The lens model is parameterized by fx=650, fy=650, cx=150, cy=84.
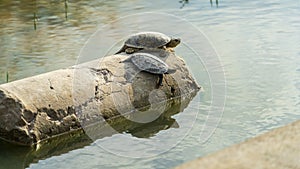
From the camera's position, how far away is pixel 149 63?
5.20 m

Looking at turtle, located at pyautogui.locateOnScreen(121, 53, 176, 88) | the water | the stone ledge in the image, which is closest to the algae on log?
turtle, located at pyautogui.locateOnScreen(121, 53, 176, 88)

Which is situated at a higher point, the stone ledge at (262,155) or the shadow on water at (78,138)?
the stone ledge at (262,155)

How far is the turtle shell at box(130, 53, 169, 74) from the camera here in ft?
17.0

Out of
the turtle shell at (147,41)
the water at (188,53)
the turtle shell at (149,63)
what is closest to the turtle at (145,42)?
the turtle shell at (147,41)

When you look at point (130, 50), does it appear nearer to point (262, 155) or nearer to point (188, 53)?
point (188, 53)

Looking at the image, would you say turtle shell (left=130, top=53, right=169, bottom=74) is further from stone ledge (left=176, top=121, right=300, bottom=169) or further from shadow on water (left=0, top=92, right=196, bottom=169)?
stone ledge (left=176, top=121, right=300, bottom=169)

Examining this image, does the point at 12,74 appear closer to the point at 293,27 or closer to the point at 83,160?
the point at 83,160

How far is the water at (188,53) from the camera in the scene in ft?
14.0

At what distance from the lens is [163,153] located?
4.11 metres

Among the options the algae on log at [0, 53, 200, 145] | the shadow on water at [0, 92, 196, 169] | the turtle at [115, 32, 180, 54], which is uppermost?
the turtle at [115, 32, 180, 54]

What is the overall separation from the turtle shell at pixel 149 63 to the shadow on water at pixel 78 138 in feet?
1.03

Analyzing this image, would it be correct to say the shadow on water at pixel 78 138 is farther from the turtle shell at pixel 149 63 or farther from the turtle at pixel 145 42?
the turtle at pixel 145 42

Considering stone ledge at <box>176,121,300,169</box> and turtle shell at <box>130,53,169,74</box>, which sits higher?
stone ledge at <box>176,121,300,169</box>

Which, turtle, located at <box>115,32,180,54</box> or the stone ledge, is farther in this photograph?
turtle, located at <box>115,32,180,54</box>
